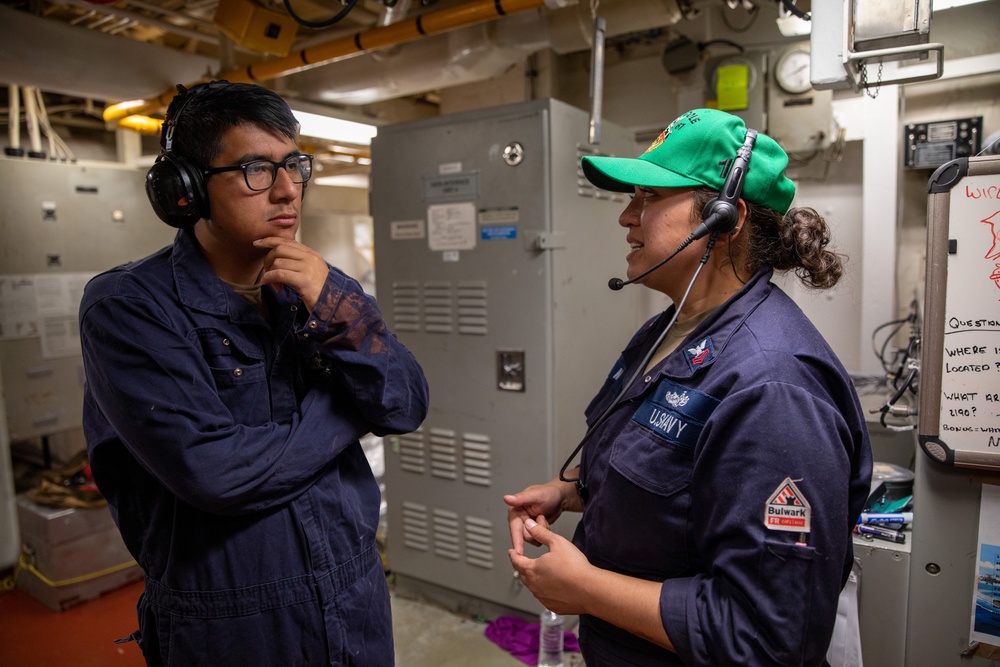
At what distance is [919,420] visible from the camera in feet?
4.79

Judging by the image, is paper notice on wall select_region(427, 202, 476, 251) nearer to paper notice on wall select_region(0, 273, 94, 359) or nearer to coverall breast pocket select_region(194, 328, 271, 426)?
coverall breast pocket select_region(194, 328, 271, 426)

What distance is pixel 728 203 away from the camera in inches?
39.6

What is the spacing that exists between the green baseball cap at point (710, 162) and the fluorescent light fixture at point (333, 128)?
98.1 inches

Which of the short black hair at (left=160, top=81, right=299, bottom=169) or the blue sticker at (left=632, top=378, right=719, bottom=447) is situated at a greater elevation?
the short black hair at (left=160, top=81, right=299, bottom=169)

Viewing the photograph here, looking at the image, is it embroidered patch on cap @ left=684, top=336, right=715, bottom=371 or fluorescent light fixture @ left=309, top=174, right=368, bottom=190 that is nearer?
embroidered patch on cap @ left=684, top=336, right=715, bottom=371

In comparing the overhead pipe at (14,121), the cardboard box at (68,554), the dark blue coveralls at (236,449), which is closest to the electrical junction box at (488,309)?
the dark blue coveralls at (236,449)

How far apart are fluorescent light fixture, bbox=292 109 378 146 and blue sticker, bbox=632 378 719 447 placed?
2671 millimetres

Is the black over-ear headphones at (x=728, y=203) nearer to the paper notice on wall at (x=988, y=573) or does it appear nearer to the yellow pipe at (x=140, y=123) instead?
the paper notice on wall at (x=988, y=573)

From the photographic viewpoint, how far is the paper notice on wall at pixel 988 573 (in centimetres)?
144

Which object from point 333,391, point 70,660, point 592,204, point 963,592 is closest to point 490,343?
point 592,204

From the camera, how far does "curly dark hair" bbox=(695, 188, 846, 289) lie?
109cm

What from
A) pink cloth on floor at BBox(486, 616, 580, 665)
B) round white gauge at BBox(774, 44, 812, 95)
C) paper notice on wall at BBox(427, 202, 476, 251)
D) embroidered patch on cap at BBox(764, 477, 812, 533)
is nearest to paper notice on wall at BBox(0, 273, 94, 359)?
paper notice on wall at BBox(427, 202, 476, 251)

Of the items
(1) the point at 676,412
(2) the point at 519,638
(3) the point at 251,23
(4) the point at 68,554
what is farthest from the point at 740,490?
(4) the point at 68,554

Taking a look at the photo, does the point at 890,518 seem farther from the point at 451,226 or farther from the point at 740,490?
the point at 451,226
